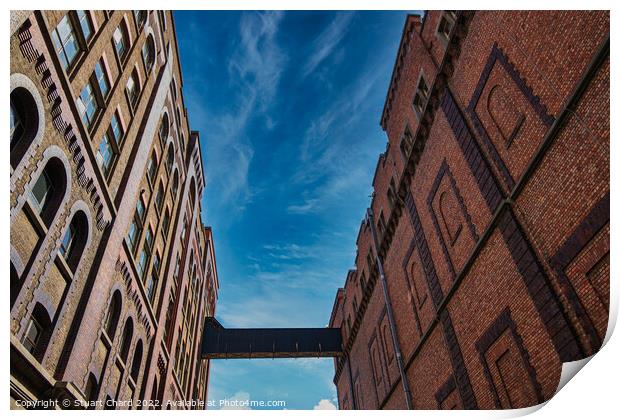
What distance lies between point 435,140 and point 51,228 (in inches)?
460

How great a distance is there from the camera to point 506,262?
995 cm

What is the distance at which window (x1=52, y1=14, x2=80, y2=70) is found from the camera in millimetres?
9992

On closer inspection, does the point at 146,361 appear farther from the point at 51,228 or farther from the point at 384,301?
the point at 384,301

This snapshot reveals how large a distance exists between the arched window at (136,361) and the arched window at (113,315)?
2877mm

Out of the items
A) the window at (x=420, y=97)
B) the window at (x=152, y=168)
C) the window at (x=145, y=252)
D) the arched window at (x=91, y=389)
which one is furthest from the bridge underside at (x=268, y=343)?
the window at (x=420, y=97)

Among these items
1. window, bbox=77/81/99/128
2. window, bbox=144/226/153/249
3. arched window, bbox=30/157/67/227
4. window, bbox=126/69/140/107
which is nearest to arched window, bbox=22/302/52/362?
arched window, bbox=30/157/67/227

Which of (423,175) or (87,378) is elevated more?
(423,175)

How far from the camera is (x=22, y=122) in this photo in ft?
28.4

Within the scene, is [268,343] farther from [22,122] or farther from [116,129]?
[22,122]

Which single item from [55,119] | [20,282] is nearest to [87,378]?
[20,282]

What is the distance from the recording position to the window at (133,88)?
15.1 m

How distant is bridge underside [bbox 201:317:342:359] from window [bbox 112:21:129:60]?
19.0 metres

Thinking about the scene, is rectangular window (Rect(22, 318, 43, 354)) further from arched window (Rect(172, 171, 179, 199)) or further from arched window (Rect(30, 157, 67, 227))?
arched window (Rect(172, 171, 179, 199))

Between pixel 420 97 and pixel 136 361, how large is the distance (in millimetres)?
15155
